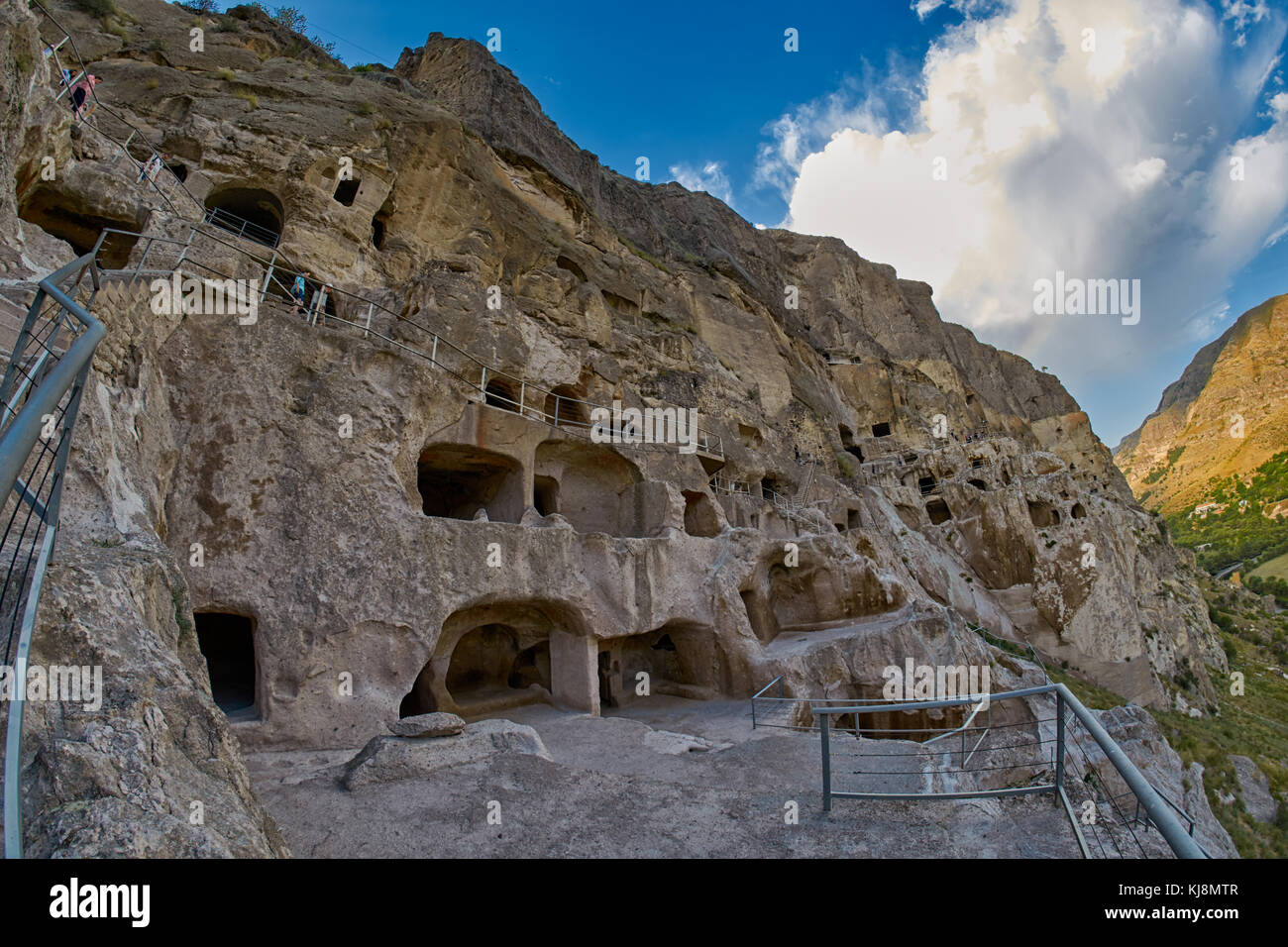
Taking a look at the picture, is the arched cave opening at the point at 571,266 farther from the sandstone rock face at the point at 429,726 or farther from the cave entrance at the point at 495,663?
the sandstone rock face at the point at 429,726

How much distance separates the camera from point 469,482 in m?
14.3

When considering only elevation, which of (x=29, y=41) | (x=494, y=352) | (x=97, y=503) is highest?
(x=29, y=41)

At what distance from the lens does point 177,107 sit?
16125 mm

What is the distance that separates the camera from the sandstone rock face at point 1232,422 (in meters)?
78.0

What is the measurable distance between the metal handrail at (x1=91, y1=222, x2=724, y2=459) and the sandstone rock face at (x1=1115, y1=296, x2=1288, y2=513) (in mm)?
94547

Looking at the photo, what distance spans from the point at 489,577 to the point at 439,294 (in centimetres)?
795

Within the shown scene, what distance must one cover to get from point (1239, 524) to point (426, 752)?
93.7 m

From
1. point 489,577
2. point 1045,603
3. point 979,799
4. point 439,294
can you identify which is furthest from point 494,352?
point 1045,603

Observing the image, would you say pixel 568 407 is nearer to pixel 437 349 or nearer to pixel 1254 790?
pixel 437 349

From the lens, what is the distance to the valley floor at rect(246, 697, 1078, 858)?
381 centimetres

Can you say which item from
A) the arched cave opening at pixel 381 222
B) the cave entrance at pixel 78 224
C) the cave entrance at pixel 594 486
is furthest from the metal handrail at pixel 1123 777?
the arched cave opening at pixel 381 222
